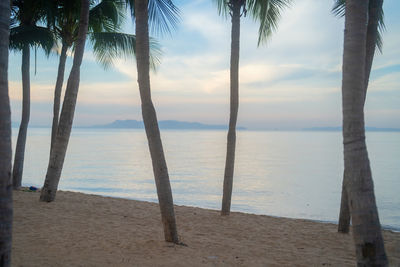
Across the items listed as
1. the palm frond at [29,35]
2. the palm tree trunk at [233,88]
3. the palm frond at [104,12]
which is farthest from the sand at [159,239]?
the palm frond at [104,12]

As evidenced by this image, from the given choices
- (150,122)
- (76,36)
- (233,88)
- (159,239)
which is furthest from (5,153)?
(76,36)

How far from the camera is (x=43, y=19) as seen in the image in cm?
1190

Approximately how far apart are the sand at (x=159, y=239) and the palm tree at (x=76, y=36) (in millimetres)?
905

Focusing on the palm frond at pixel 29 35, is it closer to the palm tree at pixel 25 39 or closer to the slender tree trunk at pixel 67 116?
the palm tree at pixel 25 39

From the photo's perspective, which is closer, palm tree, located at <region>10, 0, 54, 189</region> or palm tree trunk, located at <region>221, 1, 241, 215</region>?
palm tree trunk, located at <region>221, 1, 241, 215</region>

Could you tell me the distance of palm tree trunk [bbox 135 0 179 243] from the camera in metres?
5.51

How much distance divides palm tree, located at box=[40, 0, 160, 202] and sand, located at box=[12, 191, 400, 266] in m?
0.91

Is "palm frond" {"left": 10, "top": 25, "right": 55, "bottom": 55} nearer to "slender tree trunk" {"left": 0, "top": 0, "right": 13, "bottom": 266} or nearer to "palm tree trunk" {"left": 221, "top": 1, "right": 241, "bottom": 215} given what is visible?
"palm tree trunk" {"left": 221, "top": 1, "right": 241, "bottom": 215}

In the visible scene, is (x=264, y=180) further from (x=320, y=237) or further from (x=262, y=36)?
(x=320, y=237)

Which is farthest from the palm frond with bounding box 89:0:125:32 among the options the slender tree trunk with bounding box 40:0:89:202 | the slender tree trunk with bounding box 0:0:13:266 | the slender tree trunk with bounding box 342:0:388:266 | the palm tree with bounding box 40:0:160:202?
the slender tree trunk with bounding box 342:0:388:266

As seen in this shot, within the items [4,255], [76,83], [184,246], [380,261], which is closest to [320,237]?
[184,246]

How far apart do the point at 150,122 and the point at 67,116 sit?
4.23 metres

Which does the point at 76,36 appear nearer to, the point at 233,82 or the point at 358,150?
the point at 233,82

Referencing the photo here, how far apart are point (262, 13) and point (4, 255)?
8152 mm
